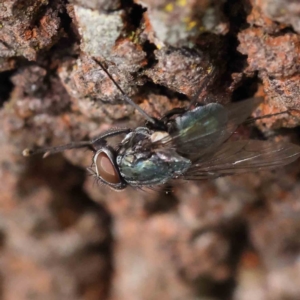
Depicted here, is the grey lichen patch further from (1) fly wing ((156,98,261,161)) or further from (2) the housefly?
(1) fly wing ((156,98,261,161))

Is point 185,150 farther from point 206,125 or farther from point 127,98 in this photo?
point 127,98

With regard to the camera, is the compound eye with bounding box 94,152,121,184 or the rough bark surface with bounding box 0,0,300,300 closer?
the rough bark surface with bounding box 0,0,300,300

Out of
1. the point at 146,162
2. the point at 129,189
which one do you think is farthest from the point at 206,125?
the point at 129,189

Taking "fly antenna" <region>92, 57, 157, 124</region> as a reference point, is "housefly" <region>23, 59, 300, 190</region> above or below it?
below

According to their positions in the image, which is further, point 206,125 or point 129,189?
point 129,189

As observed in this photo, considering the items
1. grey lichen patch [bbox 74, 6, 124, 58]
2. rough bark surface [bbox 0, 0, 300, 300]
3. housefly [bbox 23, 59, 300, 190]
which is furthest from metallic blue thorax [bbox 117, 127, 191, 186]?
grey lichen patch [bbox 74, 6, 124, 58]

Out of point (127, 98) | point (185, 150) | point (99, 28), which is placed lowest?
point (185, 150)

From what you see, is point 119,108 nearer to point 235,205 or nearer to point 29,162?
point 29,162

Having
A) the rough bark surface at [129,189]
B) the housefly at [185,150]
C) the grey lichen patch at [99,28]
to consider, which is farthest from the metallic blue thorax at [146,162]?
the grey lichen patch at [99,28]
